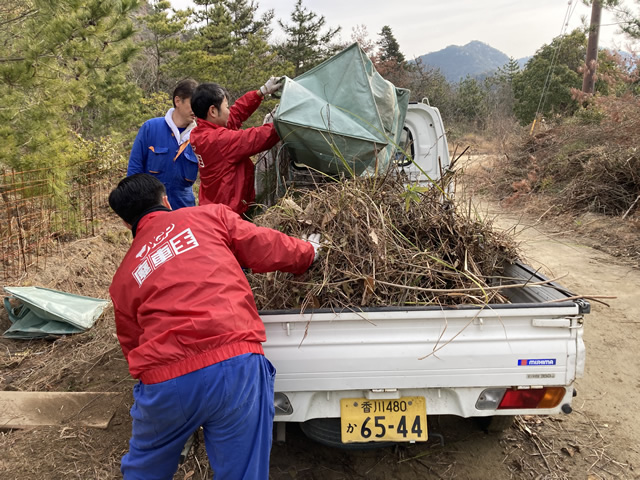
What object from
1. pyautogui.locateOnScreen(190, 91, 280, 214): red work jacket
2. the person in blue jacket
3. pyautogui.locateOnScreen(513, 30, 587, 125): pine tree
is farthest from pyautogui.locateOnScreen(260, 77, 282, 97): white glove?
pyautogui.locateOnScreen(513, 30, 587, 125): pine tree

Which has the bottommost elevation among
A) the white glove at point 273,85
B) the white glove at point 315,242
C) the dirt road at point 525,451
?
the dirt road at point 525,451

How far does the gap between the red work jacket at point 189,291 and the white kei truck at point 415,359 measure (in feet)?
0.92

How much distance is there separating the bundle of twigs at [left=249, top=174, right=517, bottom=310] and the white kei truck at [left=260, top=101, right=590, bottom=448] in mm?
157

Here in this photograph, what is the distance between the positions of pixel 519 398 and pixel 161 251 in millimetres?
1636

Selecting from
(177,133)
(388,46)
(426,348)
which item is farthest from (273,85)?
(388,46)

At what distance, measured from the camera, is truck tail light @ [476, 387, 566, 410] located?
2.00 meters

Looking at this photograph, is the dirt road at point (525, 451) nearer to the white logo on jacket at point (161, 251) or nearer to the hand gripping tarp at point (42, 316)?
the white logo on jacket at point (161, 251)

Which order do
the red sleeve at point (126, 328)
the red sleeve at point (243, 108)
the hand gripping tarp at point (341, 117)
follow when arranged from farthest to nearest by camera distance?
the red sleeve at point (243, 108)
the hand gripping tarp at point (341, 117)
the red sleeve at point (126, 328)

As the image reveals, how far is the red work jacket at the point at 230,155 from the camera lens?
10.3ft

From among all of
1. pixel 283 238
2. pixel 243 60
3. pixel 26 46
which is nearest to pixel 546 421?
pixel 283 238

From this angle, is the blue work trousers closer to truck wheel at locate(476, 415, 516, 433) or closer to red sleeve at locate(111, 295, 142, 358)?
red sleeve at locate(111, 295, 142, 358)

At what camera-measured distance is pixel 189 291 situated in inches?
66.0

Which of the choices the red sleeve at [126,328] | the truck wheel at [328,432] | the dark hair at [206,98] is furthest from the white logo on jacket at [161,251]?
the dark hair at [206,98]

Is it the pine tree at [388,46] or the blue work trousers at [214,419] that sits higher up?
the pine tree at [388,46]
